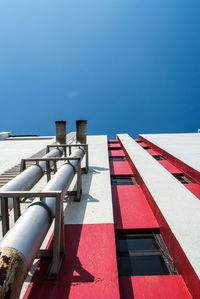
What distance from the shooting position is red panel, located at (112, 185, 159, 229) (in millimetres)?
5207

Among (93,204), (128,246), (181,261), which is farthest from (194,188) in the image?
(181,261)

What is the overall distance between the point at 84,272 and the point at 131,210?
115 inches

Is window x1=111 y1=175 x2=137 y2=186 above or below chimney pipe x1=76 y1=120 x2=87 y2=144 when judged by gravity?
below

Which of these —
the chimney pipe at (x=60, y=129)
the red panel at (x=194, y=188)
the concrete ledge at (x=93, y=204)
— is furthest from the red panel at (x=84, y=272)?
the chimney pipe at (x=60, y=129)

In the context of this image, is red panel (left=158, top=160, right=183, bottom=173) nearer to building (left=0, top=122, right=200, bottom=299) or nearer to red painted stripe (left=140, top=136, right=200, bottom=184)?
red painted stripe (left=140, top=136, right=200, bottom=184)

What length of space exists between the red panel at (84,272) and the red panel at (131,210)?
42.9 inches

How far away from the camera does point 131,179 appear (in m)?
9.71

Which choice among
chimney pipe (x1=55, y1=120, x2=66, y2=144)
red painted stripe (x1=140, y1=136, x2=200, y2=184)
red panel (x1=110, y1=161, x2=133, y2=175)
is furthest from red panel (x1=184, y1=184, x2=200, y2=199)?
chimney pipe (x1=55, y1=120, x2=66, y2=144)

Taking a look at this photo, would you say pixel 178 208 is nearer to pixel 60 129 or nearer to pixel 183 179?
pixel 183 179

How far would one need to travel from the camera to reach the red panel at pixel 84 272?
2.98m

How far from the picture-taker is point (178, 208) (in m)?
4.81

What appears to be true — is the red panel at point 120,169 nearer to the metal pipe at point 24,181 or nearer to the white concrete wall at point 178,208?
the white concrete wall at point 178,208

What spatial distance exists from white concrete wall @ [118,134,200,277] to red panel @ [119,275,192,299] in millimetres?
645

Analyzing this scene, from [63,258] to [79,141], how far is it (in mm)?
7193
